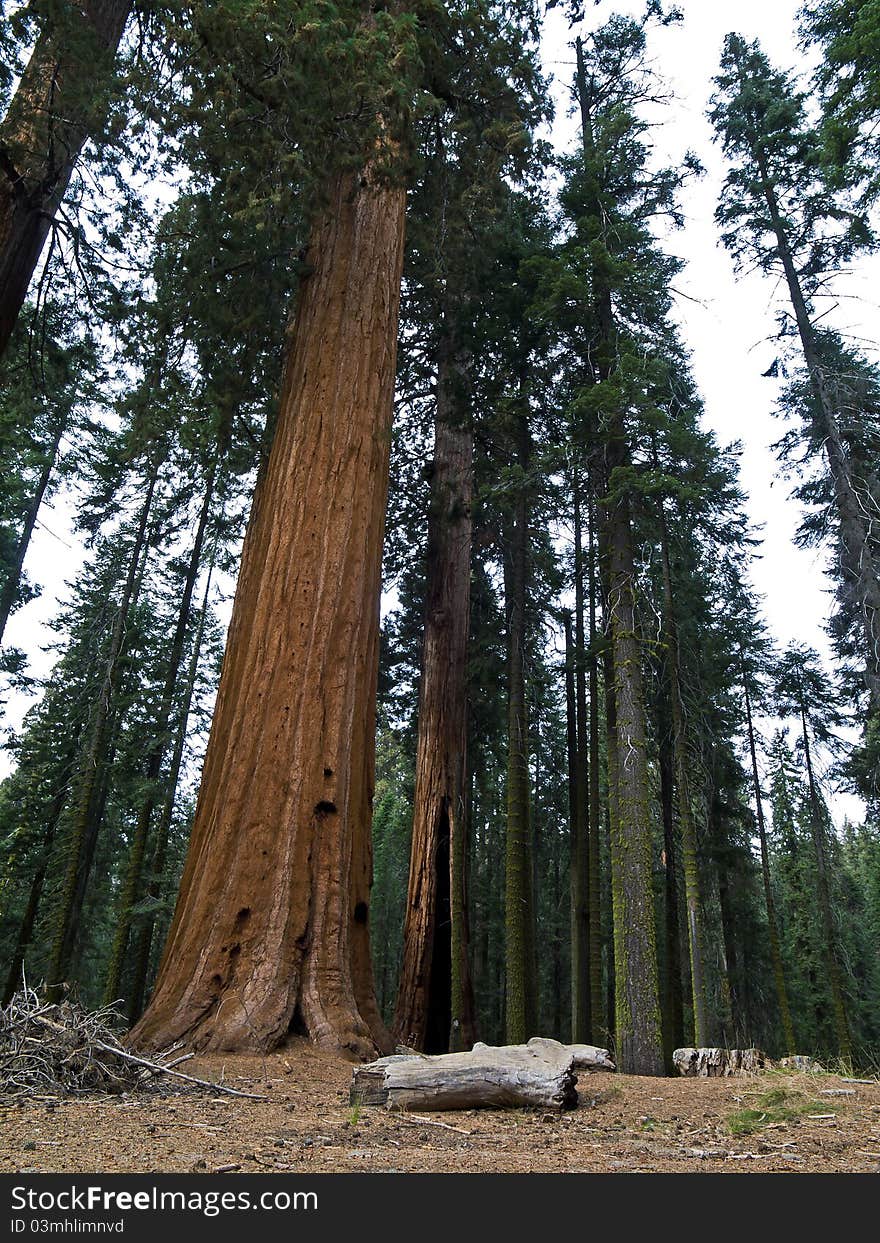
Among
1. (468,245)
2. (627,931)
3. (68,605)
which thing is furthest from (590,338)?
(68,605)

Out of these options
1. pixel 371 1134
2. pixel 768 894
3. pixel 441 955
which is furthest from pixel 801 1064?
pixel 768 894

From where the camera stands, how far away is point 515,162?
359 inches

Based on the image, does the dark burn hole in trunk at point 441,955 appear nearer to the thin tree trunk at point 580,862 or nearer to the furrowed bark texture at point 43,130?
the thin tree trunk at point 580,862

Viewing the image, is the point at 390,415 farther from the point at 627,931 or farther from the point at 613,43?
the point at 613,43

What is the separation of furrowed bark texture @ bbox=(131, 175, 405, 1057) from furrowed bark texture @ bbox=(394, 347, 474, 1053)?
4.52 metres

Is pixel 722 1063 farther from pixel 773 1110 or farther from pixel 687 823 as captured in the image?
pixel 687 823

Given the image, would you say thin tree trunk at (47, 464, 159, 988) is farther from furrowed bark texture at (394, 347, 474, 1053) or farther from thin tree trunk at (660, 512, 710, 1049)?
thin tree trunk at (660, 512, 710, 1049)

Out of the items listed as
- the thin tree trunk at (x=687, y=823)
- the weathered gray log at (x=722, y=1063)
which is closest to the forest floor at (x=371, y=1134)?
the weathered gray log at (x=722, y=1063)

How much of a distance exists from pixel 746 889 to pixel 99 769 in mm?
16391

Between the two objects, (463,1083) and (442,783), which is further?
(442,783)

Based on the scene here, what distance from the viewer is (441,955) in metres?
9.37

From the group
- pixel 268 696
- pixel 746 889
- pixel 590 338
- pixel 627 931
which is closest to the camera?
pixel 268 696

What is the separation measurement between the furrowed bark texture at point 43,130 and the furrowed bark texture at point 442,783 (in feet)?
17.9

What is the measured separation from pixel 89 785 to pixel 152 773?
3.00 metres
